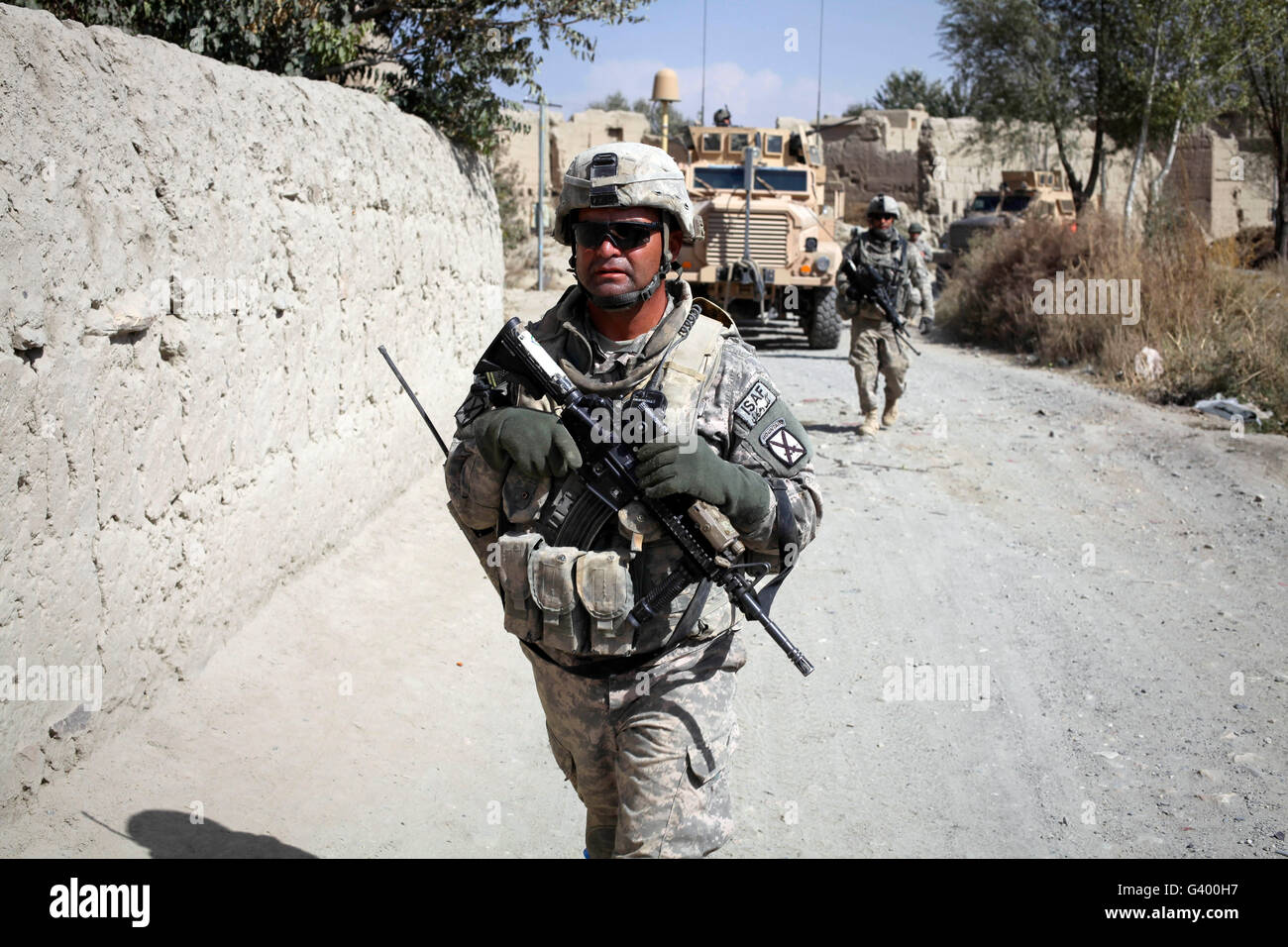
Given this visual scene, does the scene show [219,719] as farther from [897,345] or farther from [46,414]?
[897,345]

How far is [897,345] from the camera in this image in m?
8.00

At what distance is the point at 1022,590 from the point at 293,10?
14.8 feet

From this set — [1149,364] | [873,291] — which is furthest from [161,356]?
[1149,364]

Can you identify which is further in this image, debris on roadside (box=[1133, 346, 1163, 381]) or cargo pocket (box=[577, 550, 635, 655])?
debris on roadside (box=[1133, 346, 1163, 381])

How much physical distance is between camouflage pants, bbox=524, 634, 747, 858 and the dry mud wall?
1446mm

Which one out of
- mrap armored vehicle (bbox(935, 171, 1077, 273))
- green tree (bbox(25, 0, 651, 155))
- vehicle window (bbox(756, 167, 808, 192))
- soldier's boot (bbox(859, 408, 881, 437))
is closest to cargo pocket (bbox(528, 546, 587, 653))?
green tree (bbox(25, 0, 651, 155))

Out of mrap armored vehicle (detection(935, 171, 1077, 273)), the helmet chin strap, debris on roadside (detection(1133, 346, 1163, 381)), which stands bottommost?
debris on roadside (detection(1133, 346, 1163, 381))

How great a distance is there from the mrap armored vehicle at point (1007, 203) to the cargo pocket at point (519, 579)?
62.7 ft

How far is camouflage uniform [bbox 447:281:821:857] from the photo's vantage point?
83.5 inches

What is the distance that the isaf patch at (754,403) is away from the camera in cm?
219

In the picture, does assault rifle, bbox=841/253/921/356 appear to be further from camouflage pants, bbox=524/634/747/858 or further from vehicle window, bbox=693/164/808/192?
camouflage pants, bbox=524/634/747/858

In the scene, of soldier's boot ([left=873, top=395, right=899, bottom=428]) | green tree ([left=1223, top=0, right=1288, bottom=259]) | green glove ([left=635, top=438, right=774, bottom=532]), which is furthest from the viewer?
green tree ([left=1223, top=0, right=1288, bottom=259])

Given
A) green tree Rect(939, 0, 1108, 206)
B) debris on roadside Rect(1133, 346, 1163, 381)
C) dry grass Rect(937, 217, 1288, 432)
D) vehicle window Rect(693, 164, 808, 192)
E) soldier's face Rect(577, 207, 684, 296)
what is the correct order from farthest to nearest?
green tree Rect(939, 0, 1108, 206) < vehicle window Rect(693, 164, 808, 192) < debris on roadside Rect(1133, 346, 1163, 381) < dry grass Rect(937, 217, 1288, 432) < soldier's face Rect(577, 207, 684, 296)
